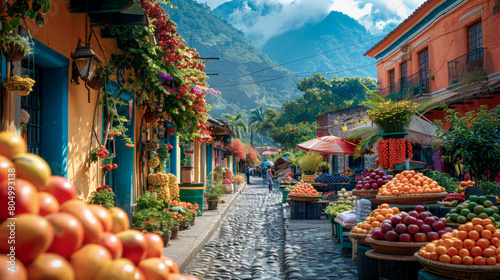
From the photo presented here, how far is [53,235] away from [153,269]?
43 cm

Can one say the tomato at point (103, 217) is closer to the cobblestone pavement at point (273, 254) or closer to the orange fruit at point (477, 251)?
the orange fruit at point (477, 251)

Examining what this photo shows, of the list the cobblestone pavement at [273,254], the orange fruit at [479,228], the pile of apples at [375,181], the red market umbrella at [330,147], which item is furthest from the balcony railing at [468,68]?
the orange fruit at [479,228]

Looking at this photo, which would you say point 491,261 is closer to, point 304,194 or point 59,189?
point 59,189

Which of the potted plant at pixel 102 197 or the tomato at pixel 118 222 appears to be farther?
the potted plant at pixel 102 197

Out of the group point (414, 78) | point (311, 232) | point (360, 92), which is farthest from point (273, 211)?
point (360, 92)

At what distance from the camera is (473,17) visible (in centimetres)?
1501

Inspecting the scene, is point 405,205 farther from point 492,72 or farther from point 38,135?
point 492,72

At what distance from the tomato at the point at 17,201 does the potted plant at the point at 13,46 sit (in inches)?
113

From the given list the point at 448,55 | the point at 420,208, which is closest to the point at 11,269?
the point at 420,208

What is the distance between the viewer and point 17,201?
4.53ft

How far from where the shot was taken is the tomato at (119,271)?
1.44 m

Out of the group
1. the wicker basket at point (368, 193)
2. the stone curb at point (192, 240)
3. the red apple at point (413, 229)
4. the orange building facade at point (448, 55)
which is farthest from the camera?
the orange building facade at point (448, 55)

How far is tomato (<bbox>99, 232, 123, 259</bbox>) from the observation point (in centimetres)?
155

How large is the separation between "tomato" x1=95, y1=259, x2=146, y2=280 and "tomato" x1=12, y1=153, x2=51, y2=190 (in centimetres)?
41
